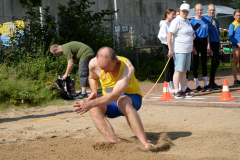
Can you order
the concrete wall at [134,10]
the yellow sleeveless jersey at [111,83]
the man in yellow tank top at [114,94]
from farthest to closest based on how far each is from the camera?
the concrete wall at [134,10], the yellow sleeveless jersey at [111,83], the man in yellow tank top at [114,94]

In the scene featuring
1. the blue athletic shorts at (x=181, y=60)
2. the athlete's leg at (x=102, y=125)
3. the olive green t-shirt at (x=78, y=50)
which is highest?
the olive green t-shirt at (x=78, y=50)

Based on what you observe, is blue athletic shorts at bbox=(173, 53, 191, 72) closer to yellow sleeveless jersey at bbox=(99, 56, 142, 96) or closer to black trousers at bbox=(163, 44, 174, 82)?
black trousers at bbox=(163, 44, 174, 82)

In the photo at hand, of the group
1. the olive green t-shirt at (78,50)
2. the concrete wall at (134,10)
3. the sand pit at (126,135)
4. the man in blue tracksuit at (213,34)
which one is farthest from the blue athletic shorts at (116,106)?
the concrete wall at (134,10)

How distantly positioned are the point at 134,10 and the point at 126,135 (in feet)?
58.2

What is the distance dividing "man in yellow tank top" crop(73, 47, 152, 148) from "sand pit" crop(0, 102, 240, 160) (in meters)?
0.25

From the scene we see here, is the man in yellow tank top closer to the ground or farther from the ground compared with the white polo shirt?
closer to the ground

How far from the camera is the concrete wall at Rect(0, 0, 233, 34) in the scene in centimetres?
1483

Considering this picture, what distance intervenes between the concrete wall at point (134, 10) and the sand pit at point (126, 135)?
857cm

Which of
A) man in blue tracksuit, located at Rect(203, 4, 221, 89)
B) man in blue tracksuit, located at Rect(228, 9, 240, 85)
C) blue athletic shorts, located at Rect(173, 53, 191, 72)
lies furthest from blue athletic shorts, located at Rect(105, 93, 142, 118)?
man in blue tracksuit, located at Rect(228, 9, 240, 85)

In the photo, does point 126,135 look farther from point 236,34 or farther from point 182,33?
point 236,34

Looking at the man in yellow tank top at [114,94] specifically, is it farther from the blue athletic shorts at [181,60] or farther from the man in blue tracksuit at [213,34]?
the man in blue tracksuit at [213,34]

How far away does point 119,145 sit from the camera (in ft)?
12.6

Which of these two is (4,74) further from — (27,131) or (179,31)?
(179,31)

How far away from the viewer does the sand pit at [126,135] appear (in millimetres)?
3660
